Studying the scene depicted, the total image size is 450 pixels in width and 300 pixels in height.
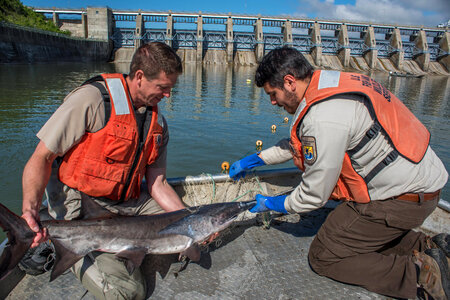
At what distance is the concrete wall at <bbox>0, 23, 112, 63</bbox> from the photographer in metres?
31.0

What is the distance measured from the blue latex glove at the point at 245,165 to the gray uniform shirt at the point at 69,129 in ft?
7.53

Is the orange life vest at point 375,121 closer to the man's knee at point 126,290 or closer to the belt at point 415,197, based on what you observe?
the belt at point 415,197

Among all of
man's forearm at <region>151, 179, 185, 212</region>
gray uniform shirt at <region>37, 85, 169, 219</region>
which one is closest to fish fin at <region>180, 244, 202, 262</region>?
man's forearm at <region>151, 179, 185, 212</region>

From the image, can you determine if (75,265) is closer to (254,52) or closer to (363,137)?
(363,137)

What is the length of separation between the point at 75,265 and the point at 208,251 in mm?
1472

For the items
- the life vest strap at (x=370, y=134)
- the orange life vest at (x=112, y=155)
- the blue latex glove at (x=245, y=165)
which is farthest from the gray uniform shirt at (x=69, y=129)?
the life vest strap at (x=370, y=134)

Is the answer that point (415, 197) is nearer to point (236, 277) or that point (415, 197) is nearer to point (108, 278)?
point (236, 277)

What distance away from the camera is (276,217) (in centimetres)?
439

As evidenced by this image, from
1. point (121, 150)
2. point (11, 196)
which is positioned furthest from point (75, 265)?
point (11, 196)

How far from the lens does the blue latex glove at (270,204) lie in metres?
3.30

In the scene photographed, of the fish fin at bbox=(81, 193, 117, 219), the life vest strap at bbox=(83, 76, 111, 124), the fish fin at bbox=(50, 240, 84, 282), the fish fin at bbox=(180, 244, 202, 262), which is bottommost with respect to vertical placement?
the fish fin at bbox=(180, 244, 202, 262)

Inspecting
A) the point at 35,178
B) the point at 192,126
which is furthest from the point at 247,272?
the point at 192,126

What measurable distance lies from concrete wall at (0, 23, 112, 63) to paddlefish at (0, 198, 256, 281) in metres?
36.3

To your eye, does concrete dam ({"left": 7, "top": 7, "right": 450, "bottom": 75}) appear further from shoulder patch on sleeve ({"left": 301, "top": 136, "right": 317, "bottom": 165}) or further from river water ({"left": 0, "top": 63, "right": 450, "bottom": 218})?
shoulder patch on sleeve ({"left": 301, "top": 136, "right": 317, "bottom": 165})
